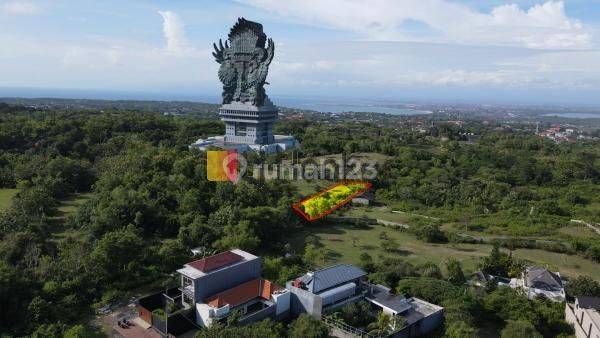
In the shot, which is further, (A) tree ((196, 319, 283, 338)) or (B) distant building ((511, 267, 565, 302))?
(B) distant building ((511, 267, 565, 302))

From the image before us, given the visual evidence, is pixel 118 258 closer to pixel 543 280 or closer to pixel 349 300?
pixel 349 300

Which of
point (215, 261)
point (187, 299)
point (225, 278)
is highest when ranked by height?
point (215, 261)

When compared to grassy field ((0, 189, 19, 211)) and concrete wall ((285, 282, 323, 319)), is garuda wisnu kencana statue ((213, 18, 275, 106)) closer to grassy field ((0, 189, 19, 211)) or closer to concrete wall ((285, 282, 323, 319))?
grassy field ((0, 189, 19, 211))

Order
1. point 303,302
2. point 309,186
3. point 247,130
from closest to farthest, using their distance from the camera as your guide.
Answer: point 303,302, point 309,186, point 247,130

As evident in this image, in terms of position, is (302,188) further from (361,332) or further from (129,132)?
(129,132)

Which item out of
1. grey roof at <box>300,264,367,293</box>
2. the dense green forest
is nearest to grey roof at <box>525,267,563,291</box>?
the dense green forest

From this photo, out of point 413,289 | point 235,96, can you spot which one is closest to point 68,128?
point 235,96

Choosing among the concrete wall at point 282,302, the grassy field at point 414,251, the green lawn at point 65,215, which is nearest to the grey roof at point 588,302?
the grassy field at point 414,251

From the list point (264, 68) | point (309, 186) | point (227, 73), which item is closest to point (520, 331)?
point (309, 186)
